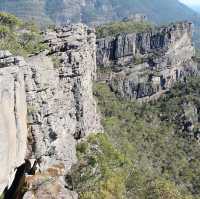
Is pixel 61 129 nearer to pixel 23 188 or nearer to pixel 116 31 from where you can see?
pixel 23 188

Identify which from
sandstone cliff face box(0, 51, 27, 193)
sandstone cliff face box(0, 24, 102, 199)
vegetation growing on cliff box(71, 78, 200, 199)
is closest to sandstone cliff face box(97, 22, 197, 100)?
vegetation growing on cliff box(71, 78, 200, 199)

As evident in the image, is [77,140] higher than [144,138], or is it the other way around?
[77,140]

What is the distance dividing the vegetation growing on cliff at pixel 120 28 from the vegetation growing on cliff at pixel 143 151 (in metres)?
20.0

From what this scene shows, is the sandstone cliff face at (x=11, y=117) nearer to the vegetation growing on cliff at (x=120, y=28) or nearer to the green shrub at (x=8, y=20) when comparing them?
the green shrub at (x=8, y=20)

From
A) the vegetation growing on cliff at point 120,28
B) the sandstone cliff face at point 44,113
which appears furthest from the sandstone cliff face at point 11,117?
the vegetation growing on cliff at point 120,28

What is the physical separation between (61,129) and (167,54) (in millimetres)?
97025

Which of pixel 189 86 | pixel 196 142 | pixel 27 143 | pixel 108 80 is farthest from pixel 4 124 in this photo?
pixel 189 86

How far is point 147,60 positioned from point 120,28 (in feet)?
46.7

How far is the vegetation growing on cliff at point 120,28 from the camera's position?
134m

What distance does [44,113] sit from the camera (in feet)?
112

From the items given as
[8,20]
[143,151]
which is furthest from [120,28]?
[8,20]

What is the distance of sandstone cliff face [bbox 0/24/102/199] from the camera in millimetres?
30448

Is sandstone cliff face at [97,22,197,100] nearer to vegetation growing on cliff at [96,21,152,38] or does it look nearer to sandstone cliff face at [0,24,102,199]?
vegetation growing on cliff at [96,21,152,38]

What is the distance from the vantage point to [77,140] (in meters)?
41.7
